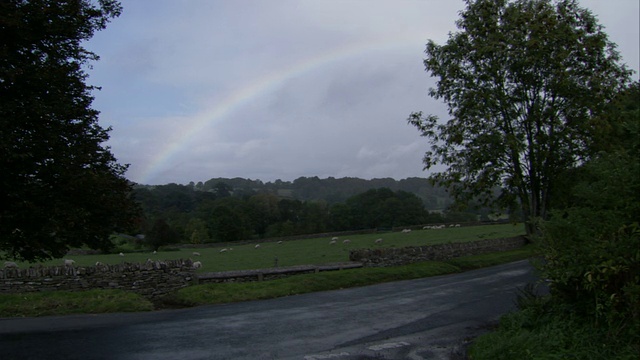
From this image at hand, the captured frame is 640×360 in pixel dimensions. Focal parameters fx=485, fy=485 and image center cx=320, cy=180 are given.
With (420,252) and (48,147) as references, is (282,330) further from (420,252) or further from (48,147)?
(420,252)

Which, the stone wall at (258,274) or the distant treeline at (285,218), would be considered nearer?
the stone wall at (258,274)

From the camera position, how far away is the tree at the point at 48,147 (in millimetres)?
12750

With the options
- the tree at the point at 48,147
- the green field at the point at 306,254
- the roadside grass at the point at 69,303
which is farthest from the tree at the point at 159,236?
the tree at the point at 48,147

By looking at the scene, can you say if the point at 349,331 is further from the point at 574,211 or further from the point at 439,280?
the point at 439,280

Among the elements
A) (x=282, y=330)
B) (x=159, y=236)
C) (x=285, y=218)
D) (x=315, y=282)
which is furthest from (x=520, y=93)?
(x=285, y=218)

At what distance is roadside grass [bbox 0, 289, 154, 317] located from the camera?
1412cm

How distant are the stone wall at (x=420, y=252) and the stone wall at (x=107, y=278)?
9.34m

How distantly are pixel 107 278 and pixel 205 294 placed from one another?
3343mm

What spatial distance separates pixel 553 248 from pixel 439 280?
13739 mm

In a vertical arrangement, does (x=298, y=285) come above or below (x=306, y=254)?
above

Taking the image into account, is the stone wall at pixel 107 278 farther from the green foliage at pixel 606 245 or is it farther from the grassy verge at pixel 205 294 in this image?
the green foliage at pixel 606 245

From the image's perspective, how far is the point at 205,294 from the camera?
16594mm

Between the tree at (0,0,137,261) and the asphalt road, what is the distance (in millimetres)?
2456

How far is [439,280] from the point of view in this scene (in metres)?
20.8
